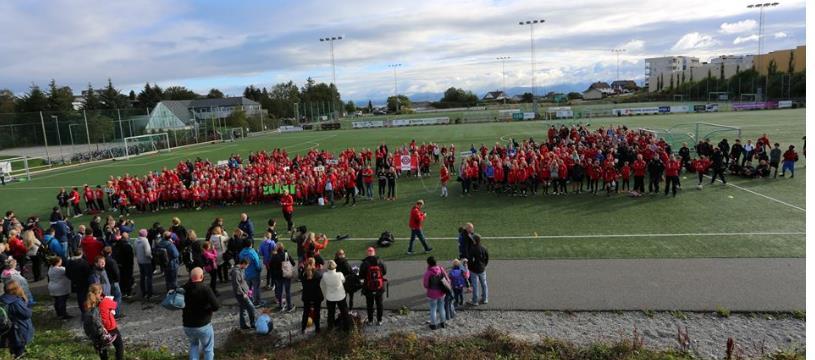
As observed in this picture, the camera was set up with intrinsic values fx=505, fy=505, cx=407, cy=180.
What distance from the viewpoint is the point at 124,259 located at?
1107 cm

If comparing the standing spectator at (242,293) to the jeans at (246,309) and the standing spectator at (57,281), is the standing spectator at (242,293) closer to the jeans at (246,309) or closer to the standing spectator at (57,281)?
the jeans at (246,309)

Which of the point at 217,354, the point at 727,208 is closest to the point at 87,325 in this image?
the point at 217,354

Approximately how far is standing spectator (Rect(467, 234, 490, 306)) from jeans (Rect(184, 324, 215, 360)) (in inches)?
183

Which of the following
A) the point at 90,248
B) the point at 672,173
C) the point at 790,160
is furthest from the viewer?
the point at 790,160

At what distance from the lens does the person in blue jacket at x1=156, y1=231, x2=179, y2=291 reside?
422 inches

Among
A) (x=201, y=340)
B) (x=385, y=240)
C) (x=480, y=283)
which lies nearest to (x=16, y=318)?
(x=201, y=340)

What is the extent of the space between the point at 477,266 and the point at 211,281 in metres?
5.93

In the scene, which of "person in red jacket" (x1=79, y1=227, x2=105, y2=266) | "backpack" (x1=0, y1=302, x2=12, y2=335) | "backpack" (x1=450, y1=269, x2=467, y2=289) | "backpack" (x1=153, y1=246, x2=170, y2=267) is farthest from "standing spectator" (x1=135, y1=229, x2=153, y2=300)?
"backpack" (x1=450, y1=269, x2=467, y2=289)

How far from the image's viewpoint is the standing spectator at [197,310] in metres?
7.14

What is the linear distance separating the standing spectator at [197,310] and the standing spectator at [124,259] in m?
4.79

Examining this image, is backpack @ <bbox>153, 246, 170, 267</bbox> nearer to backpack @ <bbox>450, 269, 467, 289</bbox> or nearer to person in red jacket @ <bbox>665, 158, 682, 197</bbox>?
backpack @ <bbox>450, 269, 467, 289</bbox>

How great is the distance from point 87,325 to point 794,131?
42.6 metres

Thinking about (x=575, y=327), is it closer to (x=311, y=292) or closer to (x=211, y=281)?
(x=311, y=292)

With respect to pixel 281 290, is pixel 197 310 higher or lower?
higher
